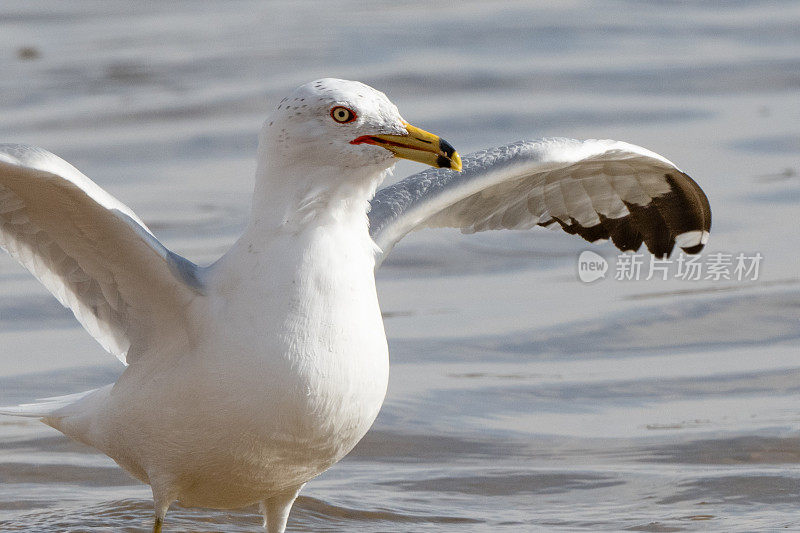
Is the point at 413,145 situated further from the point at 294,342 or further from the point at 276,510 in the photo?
the point at 276,510

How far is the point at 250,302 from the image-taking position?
554 centimetres

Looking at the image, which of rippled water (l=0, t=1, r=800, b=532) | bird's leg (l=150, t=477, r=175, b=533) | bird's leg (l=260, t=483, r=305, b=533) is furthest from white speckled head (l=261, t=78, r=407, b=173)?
rippled water (l=0, t=1, r=800, b=532)

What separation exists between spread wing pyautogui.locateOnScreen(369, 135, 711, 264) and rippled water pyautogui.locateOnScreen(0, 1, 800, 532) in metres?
1.23

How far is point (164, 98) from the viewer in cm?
1619

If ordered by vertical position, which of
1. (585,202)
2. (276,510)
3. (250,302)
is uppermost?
(585,202)

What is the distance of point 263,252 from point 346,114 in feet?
1.96

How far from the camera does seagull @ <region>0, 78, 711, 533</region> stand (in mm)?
5477

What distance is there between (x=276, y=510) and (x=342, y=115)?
197 cm

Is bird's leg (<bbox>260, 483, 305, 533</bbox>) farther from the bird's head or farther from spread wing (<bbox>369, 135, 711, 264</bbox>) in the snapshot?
the bird's head

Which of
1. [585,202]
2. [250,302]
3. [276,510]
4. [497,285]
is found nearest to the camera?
[250,302]

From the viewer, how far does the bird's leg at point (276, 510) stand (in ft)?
21.3

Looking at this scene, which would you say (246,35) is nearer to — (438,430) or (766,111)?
(766,111)

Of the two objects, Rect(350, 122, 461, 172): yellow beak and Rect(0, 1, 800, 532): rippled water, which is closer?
Rect(350, 122, 461, 172): yellow beak

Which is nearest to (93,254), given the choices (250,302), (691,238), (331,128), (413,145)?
(250,302)
